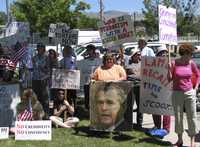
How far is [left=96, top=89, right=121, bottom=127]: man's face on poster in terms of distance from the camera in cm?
1114

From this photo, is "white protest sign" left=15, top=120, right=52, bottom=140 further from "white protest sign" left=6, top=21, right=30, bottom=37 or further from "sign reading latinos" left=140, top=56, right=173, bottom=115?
"white protest sign" left=6, top=21, right=30, bottom=37

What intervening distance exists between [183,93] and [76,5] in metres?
38.8

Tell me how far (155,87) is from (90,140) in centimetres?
172

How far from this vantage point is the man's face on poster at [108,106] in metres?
11.1

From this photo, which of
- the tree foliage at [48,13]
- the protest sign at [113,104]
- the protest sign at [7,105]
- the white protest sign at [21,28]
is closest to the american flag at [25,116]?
the protest sign at [7,105]

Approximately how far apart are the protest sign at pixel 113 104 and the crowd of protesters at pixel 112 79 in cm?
26

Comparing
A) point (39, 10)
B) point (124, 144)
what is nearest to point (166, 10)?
point (124, 144)

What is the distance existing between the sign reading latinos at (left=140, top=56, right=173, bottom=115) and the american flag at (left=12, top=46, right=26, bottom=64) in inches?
210

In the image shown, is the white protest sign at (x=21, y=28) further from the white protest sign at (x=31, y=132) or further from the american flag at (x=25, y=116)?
the white protest sign at (x=31, y=132)

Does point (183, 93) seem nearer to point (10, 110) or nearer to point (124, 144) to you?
point (124, 144)

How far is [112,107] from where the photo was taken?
11.1 meters

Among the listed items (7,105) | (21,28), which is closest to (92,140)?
(7,105)

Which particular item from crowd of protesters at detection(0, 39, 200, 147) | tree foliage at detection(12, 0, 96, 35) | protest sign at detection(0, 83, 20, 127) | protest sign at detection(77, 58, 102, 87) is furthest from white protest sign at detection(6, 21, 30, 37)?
tree foliage at detection(12, 0, 96, 35)

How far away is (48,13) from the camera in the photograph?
46.7 m
